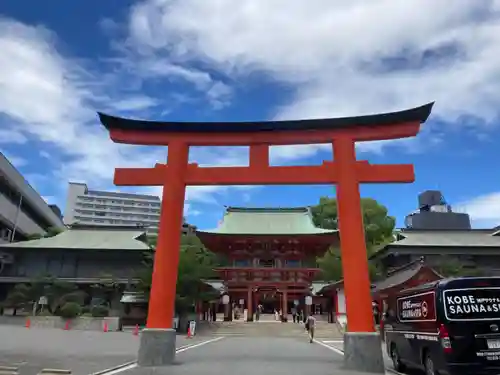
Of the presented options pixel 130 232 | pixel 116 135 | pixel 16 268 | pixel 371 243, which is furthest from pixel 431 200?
pixel 116 135

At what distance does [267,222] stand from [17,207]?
28388mm

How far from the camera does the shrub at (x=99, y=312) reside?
31.4m

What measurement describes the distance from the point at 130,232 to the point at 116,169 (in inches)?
1229

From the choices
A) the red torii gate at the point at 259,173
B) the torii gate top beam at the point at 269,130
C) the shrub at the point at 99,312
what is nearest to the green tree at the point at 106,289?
the shrub at the point at 99,312

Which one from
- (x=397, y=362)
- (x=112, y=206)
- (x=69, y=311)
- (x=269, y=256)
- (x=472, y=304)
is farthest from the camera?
(x=112, y=206)

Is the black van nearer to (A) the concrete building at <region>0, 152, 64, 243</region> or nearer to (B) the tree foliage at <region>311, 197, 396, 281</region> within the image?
(B) the tree foliage at <region>311, 197, 396, 281</region>

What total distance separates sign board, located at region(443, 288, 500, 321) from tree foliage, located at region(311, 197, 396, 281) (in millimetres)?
24551

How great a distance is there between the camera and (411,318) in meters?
10.4

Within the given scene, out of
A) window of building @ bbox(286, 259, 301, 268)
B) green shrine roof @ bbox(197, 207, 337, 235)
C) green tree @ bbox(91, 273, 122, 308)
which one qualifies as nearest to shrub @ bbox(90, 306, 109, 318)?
green tree @ bbox(91, 273, 122, 308)

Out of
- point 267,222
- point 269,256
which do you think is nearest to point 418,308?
point 269,256

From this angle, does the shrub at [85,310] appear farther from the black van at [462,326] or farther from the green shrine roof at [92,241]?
the black van at [462,326]

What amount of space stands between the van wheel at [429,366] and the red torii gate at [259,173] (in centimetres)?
205

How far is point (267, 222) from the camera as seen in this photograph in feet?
144

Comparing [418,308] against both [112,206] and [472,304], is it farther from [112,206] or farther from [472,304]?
[112,206]
